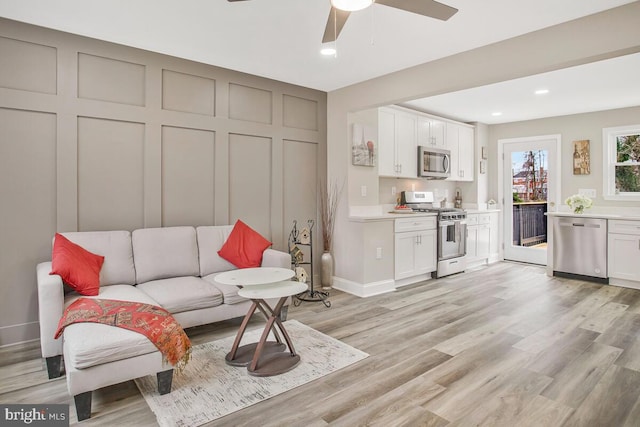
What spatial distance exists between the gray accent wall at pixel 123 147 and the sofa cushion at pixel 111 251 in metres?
0.19

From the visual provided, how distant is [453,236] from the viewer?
5578 mm

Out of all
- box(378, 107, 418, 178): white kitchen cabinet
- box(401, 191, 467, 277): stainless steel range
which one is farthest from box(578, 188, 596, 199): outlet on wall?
box(378, 107, 418, 178): white kitchen cabinet

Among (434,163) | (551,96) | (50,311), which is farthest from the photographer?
(434,163)

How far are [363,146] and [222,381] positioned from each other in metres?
3.23

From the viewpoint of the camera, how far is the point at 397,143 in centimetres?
528

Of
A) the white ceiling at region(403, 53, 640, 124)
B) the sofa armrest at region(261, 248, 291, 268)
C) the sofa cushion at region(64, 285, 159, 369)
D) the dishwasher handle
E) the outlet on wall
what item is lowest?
the sofa cushion at region(64, 285, 159, 369)

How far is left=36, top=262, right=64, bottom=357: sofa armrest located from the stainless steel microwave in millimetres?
4657

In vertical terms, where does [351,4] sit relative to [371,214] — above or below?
above

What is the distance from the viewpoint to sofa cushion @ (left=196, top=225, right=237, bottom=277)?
3.57 m

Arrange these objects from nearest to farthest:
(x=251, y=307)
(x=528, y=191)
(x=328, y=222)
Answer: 1. (x=251, y=307)
2. (x=328, y=222)
3. (x=528, y=191)

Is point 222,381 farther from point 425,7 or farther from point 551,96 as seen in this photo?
point 551,96

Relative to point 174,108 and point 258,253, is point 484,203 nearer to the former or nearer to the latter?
point 258,253

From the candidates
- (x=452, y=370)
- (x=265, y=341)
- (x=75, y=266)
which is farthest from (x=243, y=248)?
(x=452, y=370)

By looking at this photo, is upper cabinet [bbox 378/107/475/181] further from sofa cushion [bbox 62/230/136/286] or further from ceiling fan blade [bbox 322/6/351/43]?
sofa cushion [bbox 62/230/136/286]
